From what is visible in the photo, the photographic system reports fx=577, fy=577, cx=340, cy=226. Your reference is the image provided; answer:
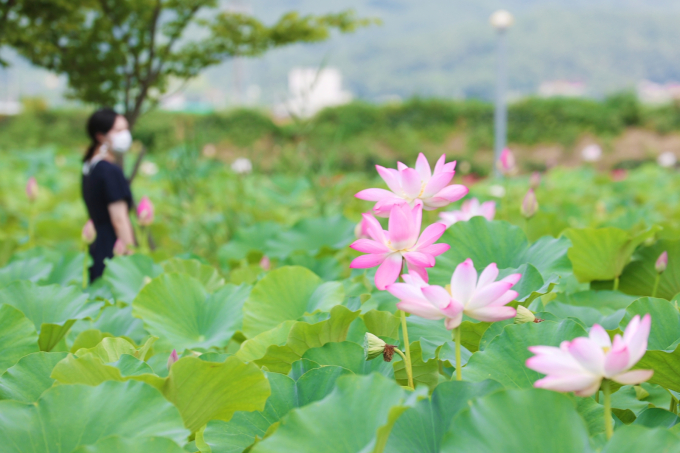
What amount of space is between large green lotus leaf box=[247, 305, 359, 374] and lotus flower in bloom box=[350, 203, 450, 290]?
190 mm

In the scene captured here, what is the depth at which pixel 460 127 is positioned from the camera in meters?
15.9

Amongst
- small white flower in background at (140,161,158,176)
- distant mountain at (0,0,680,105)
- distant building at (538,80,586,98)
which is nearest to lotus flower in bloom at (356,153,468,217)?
small white flower in background at (140,161,158,176)

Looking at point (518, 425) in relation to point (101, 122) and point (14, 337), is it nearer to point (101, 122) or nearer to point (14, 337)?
point (14, 337)

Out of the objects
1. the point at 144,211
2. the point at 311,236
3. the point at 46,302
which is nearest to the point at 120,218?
the point at 144,211

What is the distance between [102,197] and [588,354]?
2373 millimetres

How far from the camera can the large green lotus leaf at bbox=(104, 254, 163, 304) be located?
1418 mm

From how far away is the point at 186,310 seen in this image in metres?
1.21

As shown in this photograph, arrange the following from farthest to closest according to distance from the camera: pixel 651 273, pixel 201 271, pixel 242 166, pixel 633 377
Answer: pixel 242 166 < pixel 201 271 < pixel 651 273 < pixel 633 377

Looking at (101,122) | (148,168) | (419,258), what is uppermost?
(101,122)

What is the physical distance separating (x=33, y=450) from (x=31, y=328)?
0.36 meters

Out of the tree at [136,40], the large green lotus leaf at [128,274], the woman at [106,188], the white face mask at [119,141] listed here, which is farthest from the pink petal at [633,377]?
the tree at [136,40]

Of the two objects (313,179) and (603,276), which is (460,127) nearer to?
(313,179)

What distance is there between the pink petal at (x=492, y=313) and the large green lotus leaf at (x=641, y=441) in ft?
0.51

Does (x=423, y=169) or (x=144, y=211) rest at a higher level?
(x=423, y=169)
